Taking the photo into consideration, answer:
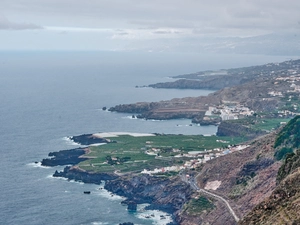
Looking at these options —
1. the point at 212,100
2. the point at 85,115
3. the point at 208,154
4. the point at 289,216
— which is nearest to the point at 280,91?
the point at 212,100

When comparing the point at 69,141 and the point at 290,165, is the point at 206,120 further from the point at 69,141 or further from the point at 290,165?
the point at 290,165

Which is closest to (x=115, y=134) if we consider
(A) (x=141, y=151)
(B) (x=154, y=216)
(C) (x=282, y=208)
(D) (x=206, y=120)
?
(A) (x=141, y=151)

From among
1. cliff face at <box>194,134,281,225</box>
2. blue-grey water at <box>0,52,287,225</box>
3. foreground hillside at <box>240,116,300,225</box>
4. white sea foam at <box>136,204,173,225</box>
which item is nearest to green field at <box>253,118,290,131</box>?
blue-grey water at <box>0,52,287,225</box>

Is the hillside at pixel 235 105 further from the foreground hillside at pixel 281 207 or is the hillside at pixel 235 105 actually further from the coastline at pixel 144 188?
the foreground hillside at pixel 281 207

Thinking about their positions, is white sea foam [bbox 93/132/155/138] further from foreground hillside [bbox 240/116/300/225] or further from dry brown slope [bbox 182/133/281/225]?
foreground hillside [bbox 240/116/300/225]

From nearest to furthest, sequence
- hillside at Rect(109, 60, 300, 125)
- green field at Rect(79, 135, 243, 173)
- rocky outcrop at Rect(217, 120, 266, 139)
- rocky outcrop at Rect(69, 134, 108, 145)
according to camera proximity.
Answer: green field at Rect(79, 135, 243, 173), rocky outcrop at Rect(69, 134, 108, 145), rocky outcrop at Rect(217, 120, 266, 139), hillside at Rect(109, 60, 300, 125)

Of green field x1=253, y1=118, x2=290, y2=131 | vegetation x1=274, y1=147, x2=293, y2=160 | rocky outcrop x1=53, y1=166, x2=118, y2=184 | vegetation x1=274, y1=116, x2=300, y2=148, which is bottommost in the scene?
rocky outcrop x1=53, y1=166, x2=118, y2=184

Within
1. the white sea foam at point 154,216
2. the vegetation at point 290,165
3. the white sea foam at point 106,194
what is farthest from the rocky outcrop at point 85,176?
the vegetation at point 290,165
